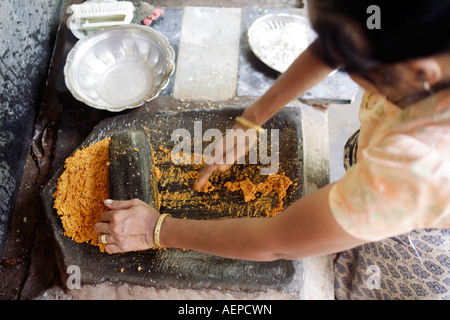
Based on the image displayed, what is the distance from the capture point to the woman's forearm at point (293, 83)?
1195 mm

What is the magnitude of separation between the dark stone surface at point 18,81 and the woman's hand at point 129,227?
1204 millimetres

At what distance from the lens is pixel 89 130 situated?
6.83ft

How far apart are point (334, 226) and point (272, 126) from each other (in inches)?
37.4

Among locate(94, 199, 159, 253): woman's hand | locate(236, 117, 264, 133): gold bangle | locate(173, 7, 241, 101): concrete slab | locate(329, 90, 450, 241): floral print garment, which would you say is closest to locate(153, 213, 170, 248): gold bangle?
locate(94, 199, 159, 253): woman's hand

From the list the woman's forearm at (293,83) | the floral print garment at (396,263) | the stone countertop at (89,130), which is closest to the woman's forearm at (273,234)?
the floral print garment at (396,263)

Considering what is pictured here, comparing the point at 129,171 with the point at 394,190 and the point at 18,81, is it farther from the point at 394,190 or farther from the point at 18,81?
the point at 18,81

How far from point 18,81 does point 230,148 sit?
1.69 metres

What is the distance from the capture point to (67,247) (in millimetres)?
1418

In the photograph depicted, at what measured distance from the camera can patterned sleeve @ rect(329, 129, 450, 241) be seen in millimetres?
602

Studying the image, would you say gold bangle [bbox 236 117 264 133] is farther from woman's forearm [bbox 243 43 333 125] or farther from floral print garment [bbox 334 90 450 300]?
floral print garment [bbox 334 90 450 300]

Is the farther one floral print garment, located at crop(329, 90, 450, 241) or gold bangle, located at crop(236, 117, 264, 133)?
gold bangle, located at crop(236, 117, 264, 133)

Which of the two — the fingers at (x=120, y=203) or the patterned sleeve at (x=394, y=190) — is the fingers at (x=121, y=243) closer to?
the fingers at (x=120, y=203)

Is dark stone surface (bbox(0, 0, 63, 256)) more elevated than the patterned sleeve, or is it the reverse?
the patterned sleeve

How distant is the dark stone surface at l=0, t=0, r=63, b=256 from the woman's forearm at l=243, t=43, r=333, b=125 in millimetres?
1641
